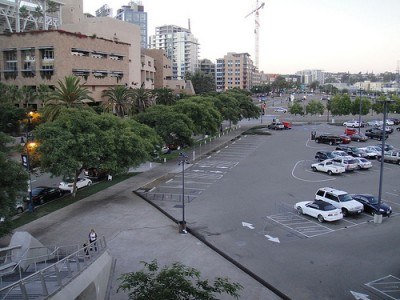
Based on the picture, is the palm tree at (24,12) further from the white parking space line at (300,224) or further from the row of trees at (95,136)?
the white parking space line at (300,224)

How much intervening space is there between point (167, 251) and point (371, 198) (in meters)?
14.6

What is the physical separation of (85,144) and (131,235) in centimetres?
866

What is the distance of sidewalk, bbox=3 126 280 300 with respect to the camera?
17.9 meters

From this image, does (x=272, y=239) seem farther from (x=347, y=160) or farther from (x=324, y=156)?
(x=324, y=156)

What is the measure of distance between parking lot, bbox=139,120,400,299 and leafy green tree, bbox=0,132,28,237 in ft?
32.6

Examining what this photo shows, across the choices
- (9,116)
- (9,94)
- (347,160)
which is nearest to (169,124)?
(347,160)

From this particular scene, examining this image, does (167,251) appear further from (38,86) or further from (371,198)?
(38,86)

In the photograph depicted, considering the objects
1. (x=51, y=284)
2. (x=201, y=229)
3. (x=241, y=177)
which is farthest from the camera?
(x=241, y=177)

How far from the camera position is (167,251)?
20.2 m

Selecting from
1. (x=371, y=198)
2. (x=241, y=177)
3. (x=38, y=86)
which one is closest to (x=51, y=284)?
(x=371, y=198)

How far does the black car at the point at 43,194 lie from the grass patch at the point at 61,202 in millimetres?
799

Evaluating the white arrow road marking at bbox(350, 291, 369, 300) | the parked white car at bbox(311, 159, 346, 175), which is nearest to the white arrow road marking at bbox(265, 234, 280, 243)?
the white arrow road marking at bbox(350, 291, 369, 300)

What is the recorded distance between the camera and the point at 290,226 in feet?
76.8

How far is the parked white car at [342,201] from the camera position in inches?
988
